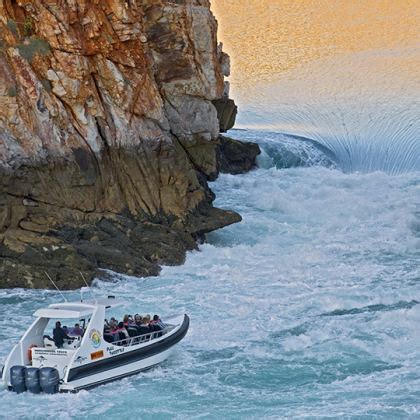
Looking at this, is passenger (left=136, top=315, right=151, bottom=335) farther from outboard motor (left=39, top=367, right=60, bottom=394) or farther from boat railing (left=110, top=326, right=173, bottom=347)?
outboard motor (left=39, top=367, right=60, bottom=394)

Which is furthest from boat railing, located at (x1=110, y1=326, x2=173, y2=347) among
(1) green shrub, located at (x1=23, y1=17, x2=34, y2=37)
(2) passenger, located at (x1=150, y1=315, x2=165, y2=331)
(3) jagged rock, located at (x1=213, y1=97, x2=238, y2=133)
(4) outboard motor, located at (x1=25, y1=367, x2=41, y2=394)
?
(3) jagged rock, located at (x1=213, y1=97, x2=238, y2=133)

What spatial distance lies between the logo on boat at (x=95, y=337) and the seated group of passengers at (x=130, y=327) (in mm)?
603

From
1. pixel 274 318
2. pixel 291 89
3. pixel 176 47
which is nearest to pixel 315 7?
pixel 291 89

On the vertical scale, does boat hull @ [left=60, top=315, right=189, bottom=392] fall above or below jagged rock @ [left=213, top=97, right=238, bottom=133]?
below

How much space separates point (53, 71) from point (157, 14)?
6.62 m

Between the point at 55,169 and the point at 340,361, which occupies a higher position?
the point at 55,169

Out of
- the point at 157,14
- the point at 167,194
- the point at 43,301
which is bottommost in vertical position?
the point at 43,301

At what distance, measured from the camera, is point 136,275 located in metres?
34.4

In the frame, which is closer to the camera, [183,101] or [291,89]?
[183,101]

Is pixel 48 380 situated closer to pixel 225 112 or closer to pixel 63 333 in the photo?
pixel 63 333

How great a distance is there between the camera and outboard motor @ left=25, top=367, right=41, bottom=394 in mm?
26031

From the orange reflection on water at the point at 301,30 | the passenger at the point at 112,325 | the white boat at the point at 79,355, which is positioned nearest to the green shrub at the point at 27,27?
the white boat at the point at 79,355

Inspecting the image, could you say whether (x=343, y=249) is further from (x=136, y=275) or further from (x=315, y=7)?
(x=315, y=7)

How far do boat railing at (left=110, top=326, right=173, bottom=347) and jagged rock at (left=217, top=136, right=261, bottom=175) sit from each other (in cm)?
1927
